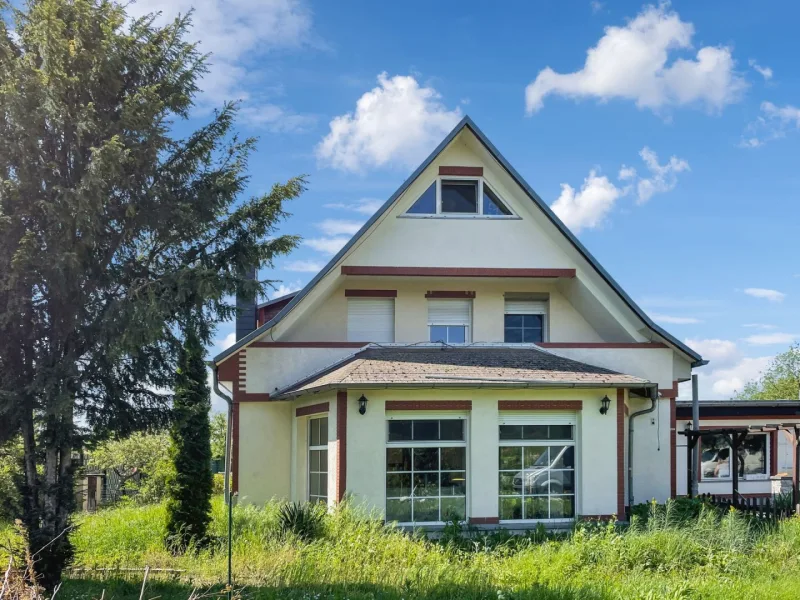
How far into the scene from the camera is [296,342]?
1836 centimetres

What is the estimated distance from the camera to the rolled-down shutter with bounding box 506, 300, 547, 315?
20203mm

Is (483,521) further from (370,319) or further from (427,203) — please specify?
(427,203)

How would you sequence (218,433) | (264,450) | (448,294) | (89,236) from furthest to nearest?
(218,433) < (448,294) < (264,450) < (89,236)

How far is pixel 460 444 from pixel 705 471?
13436mm

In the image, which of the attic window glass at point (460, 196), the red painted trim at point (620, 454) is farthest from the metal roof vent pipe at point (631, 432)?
the attic window glass at point (460, 196)

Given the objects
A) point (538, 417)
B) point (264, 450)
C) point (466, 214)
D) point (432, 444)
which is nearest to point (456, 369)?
point (432, 444)

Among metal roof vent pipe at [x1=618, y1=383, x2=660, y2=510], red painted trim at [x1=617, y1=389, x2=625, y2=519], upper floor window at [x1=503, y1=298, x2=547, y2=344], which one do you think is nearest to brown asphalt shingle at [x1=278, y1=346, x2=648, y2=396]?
red painted trim at [x1=617, y1=389, x2=625, y2=519]

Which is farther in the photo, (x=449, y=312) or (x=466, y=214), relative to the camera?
(x=449, y=312)

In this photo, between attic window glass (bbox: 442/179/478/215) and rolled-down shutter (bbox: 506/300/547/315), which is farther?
rolled-down shutter (bbox: 506/300/547/315)

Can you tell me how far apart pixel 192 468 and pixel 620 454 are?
8.70 meters

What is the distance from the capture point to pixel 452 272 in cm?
1869

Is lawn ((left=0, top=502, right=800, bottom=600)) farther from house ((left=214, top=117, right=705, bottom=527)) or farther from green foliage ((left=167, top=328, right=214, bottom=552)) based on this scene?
green foliage ((left=167, top=328, right=214, bottom=552))

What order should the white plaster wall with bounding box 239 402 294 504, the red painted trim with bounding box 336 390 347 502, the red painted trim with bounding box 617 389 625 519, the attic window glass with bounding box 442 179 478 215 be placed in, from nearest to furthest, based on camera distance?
1. the red painted trim with bounding box 336 390 347 502
2. the red painted trim with bounding box 617 389 625 519
3. the white plaster wall with bounding box 239 402 294 504
4. the attic window glass with bounding box 442 179 478 215

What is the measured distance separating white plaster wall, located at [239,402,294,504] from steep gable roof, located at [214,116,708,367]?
1565 mm
